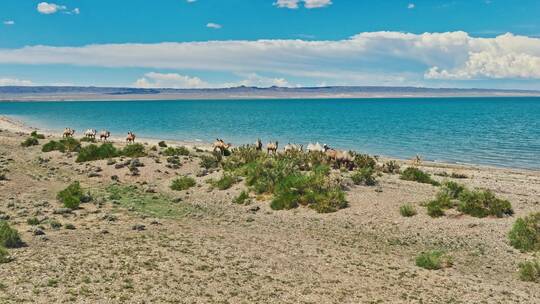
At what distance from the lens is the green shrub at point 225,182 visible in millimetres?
27031

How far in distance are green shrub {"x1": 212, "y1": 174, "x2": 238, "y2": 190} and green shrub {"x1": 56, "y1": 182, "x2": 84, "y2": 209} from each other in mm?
6622

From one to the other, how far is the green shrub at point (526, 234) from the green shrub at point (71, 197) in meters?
17.1

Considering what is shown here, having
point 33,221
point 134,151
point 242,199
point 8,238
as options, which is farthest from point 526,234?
point 134,151

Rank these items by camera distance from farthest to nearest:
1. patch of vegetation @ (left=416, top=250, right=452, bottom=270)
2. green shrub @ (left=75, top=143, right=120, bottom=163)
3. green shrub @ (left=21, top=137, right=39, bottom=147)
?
green shrub @ (left=21, top=137, right=39, bottom=147) → green shrub @ (left=75, top=143, right=120, bottom=163) → patch of vegetation @ (left=416, top=250, right=452, bottom=270)

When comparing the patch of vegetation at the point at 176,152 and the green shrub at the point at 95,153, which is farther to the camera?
→ the patch of vegetation at the point at 176,152

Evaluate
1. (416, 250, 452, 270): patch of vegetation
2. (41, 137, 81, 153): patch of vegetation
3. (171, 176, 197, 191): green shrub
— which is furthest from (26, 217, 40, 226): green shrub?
(41, 137, 81, 153): patch of vegetation

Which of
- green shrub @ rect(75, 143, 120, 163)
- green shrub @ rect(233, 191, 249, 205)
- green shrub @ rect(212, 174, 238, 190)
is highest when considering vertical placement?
green shrub @ rect(75, 143, 120, 163)

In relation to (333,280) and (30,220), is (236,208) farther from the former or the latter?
(333,280)

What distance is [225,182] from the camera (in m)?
27.2

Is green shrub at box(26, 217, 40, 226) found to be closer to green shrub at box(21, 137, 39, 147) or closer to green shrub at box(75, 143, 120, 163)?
green shrub at box(75, 143, 120, 163)

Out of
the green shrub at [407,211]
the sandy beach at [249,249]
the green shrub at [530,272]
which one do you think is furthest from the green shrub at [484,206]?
the green shrub at [530,272]

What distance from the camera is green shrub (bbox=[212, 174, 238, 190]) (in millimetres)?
27031

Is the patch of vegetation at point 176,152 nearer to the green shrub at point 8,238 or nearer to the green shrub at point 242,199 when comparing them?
the green shrub at point 242,199

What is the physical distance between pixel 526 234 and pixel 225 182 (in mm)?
14507
